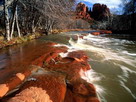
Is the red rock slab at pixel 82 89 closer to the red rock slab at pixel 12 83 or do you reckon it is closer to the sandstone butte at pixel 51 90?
the sandstone butte at pixel 51 90

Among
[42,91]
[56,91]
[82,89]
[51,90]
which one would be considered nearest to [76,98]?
[82,89]

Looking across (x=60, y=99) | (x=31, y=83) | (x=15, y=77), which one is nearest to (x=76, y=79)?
(x=60, y=99)

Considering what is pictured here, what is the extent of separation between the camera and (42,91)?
301 centimetres

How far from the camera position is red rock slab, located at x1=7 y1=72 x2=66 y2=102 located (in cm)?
265

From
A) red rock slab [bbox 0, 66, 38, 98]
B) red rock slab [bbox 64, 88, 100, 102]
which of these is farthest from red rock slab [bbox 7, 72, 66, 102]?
red rock slab [bbox 0, 66, 38, 98]

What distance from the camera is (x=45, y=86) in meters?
3.25

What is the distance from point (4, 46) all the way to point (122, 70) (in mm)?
9092

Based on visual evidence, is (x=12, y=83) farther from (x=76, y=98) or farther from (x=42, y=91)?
(x=76, y=98)

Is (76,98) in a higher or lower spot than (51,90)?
lower

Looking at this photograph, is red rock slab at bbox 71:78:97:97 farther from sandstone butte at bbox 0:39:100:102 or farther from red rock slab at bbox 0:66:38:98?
red rock slab at bbox 0:66:38:98

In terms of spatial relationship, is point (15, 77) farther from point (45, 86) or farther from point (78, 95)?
point (78, 95)

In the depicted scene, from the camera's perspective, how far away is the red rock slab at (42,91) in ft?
8.70

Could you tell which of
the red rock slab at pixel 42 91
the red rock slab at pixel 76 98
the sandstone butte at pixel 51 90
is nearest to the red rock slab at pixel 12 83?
the sandstone butte at pixel 51 90

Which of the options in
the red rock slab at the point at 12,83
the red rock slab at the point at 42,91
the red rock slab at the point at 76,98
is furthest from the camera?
the red rock slab at the point at 12,83
